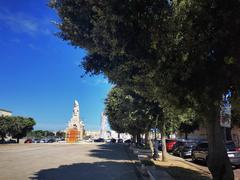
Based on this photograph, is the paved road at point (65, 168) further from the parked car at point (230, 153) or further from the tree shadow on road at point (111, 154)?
the parked car at point (230, 153)

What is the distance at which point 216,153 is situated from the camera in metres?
10.5

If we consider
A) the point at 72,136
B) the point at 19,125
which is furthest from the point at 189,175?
the point at 72,136

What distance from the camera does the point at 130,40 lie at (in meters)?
10.0

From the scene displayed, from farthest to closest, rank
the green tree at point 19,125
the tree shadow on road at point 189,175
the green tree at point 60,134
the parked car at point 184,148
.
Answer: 1. the green tree at point 60,134
2. the green tree at point 19,125
3. the parked car at point 184,148
4. the tree shadow on road at point 189,175

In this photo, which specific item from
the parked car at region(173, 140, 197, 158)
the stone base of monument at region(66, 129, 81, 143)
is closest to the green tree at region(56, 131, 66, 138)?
the stone base of monument at region(66, 129, 81, 143)

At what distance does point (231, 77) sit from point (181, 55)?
4.38 feet

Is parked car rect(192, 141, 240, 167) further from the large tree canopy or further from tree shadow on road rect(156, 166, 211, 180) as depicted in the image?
the large tree canopy

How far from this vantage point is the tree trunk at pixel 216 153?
10.3 m

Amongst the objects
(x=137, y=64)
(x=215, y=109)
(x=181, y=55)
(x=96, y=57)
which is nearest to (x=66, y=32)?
(x=96, y=57)

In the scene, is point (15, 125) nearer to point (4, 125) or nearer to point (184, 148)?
point (4, 125)

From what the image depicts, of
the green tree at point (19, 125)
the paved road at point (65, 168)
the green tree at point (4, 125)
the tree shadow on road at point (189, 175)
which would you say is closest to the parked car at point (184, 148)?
the paved road at point (65, 168)

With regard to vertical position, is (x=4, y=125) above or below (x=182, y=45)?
above

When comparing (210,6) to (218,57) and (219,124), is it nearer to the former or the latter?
(218,57)

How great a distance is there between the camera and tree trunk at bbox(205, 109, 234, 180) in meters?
10.3
